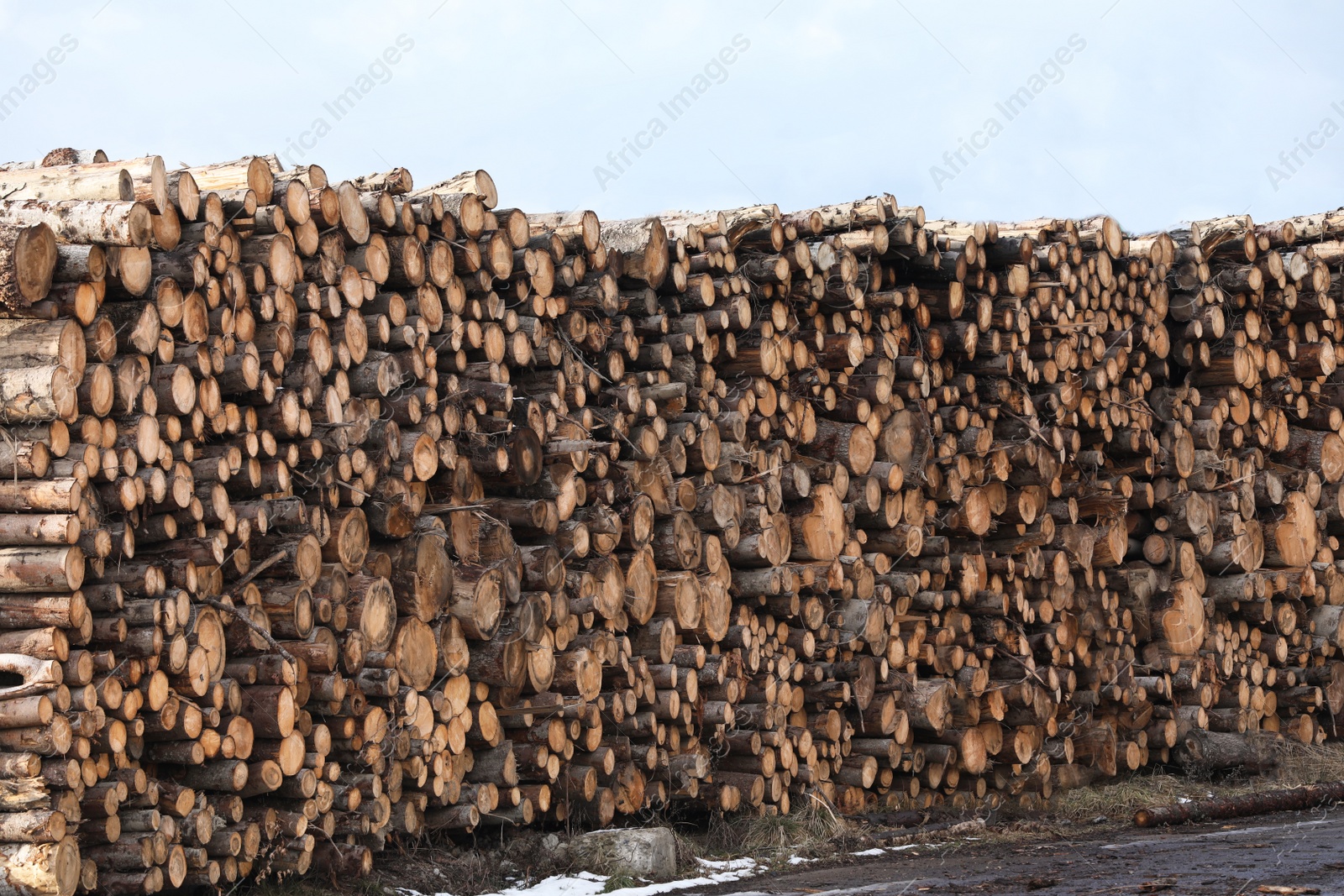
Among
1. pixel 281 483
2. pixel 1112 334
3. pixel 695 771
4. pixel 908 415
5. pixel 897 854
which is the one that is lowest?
pixel 897 854

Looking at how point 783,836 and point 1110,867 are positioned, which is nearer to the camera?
point 1110,867

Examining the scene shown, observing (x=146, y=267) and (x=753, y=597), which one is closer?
(x=146, y=267)

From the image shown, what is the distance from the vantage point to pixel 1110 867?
6.77 metres

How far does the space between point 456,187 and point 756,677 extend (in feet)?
10.5

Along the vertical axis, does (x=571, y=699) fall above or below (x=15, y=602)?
below

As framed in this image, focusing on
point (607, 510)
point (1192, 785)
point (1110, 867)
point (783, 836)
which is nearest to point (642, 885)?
point (783, 836)

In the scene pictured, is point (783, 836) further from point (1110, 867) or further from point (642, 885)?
point (1110, 867)

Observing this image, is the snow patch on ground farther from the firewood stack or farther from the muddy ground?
the firewood stack

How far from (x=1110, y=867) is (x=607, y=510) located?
2.93 m

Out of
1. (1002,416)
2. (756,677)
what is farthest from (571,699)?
(1002,416)

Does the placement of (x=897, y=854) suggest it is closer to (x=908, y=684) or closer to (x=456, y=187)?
(x=908, y=684)

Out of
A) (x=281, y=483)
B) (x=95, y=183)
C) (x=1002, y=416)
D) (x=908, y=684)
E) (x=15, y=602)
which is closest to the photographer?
(x=15, y=602)

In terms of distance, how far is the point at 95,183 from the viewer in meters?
5.33

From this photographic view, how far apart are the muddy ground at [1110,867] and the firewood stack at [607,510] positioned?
103 centimetres
